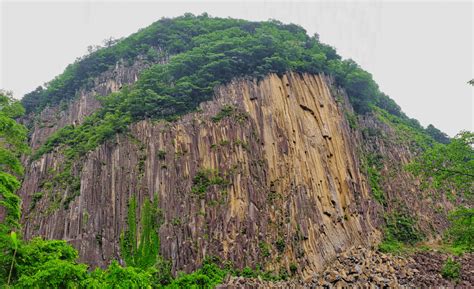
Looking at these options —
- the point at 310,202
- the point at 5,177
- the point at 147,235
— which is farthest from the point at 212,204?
the point at 5,177

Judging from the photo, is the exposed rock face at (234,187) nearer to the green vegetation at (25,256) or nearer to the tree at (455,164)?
the green vegetation at (25,256)

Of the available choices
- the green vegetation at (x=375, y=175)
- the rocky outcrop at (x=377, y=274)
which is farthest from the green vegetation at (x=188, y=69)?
the rocky outcrop at (x=377, y=274)

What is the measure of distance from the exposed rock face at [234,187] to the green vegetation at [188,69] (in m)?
1.38

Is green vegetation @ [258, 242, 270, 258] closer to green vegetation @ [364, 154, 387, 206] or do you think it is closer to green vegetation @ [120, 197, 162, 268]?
green vegetation @ [120, 197, 162, 268]

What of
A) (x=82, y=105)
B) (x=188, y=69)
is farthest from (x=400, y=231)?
(x=82, y=105)

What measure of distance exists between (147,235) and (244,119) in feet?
39.9

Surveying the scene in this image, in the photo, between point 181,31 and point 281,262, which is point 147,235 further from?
point 181,31

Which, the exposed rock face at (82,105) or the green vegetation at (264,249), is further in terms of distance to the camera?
the exposed rock face at (82,105)

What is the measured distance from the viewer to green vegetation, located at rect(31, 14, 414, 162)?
34844mm

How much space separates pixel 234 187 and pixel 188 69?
1383cm

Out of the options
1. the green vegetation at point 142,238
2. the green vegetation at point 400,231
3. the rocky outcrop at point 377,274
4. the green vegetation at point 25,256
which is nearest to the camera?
the green vegetation at point 25,256

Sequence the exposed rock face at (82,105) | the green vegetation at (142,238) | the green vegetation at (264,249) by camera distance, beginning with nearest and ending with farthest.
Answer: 1. the green vegetation at (142,238)
2. the green vegetation at (264,249)
3. the exposed rock face at (82,105)

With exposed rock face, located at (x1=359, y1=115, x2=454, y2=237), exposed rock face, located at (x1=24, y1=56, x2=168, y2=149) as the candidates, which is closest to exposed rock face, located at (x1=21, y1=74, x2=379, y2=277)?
exposed rock face, located at (x1=359, y1=115, x2=454, y2=237)

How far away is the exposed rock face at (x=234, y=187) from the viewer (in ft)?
91.1
